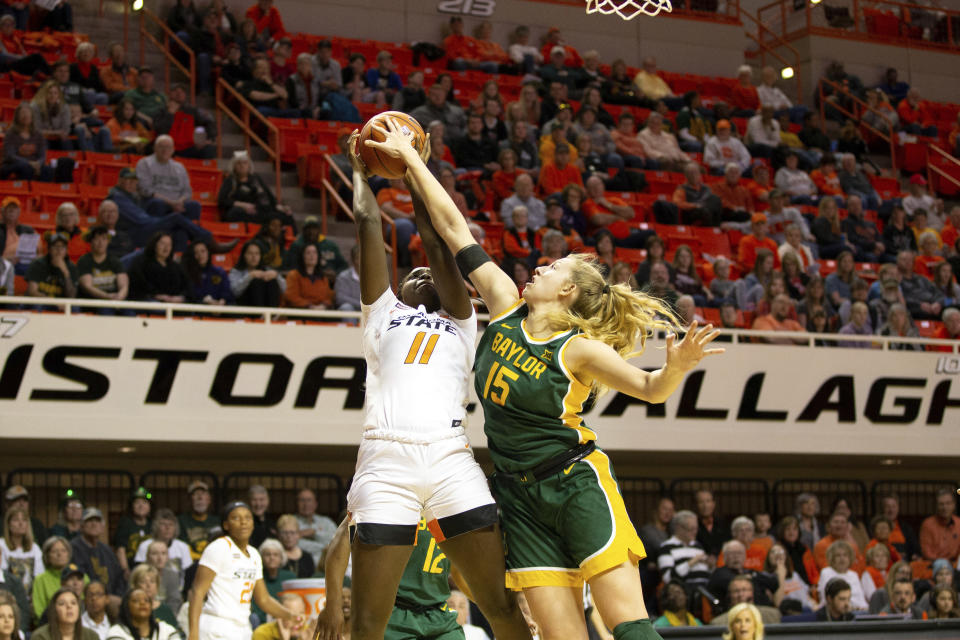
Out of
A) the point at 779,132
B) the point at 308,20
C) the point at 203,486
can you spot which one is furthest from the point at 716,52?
the point at 203,486

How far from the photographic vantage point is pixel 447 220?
4352 mm

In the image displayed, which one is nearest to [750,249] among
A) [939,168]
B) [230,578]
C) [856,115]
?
[939,168]

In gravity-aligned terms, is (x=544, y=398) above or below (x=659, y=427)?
above

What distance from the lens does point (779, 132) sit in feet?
56.2

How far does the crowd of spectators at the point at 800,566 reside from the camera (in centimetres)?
984

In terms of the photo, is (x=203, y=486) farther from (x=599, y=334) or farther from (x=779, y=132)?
(x=779, y=132)

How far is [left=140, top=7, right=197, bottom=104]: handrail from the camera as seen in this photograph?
1392cm

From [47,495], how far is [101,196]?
9.63 feet

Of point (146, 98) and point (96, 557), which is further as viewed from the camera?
point (146, 98)

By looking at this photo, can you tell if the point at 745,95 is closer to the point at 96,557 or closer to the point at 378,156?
the point at 96,557

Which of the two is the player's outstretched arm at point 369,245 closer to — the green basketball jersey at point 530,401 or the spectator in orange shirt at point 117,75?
the green basketball jersey at point 530,401

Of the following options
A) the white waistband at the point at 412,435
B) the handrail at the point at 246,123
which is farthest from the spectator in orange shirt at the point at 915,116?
the white waistband at the point at 412,435

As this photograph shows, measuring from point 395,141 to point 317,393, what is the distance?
6345 millimetres

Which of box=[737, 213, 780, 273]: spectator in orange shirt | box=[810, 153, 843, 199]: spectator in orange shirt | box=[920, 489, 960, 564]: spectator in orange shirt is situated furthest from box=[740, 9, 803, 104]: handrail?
box=[920, 489, 960, 564]: spectator in orange shirt
